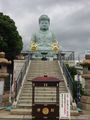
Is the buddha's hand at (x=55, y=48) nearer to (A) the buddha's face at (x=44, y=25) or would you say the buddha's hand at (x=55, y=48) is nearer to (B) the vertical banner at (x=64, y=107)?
(A) the buddha's face at (x=44, y=25)

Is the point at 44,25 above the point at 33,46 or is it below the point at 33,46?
above

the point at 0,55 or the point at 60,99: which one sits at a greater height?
the point at 0,55

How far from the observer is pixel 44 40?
41062mm

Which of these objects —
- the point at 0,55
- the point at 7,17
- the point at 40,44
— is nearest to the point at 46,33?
the point at 40,44

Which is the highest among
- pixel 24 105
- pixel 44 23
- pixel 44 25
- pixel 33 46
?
pixel 44 23

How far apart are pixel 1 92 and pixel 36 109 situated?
4876 millimetres

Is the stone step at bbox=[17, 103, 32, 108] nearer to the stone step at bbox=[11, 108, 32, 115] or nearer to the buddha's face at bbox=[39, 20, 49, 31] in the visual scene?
the stone step at bbox=[11, 108, 32, 115]

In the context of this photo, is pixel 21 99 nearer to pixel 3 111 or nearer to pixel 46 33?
pixel 3 111

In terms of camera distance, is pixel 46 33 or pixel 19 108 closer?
pixel 19 108

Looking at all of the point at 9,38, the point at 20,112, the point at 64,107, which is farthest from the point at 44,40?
the point at 64,107

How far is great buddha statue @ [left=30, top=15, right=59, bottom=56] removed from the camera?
39209 mm

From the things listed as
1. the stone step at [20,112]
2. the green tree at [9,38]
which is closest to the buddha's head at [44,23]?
the green tree at [9,38]

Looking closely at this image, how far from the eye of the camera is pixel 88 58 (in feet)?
77.2

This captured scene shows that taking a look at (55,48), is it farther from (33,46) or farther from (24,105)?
(24,105)
